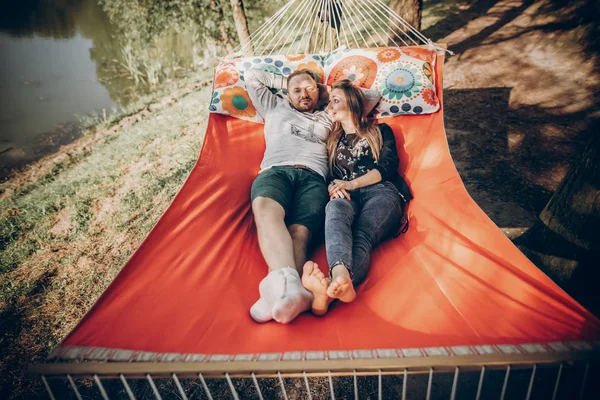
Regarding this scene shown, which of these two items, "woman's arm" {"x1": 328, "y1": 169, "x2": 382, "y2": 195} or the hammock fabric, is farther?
"woman's arm" {"x1": 328, "y1": 169, "x2": 382, "y2": 195}

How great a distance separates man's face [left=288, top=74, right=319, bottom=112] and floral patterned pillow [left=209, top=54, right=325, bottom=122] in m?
0.15

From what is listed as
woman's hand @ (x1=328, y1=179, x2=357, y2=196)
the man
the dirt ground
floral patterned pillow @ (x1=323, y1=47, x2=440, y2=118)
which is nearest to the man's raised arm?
the man

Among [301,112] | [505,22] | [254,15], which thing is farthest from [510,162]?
[254,15]

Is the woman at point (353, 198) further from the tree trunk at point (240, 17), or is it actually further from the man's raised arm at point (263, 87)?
the tree trunk at point (240, 17)

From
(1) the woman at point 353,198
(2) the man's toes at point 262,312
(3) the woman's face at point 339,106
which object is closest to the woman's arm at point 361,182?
(1) the woman at point 353,198

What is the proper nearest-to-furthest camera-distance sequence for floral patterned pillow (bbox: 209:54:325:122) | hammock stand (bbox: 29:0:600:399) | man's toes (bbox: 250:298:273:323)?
1. hammock stand (bbox: 29:0:600:399)
2. man's toes (bbox: 250:298:273:323)
3. floral patterned pillow (bbox: 209:54:325:122)

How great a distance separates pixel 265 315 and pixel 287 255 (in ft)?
0.81

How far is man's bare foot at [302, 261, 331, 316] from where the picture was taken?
1017 millimetres

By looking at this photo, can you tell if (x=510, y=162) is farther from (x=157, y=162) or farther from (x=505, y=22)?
(x=505, y=22)

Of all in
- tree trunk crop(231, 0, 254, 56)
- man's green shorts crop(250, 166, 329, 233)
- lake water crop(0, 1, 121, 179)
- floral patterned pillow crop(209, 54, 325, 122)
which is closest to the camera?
man's green shorts crop(250, 166, 329, 233)

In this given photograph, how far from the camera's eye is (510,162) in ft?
7.44

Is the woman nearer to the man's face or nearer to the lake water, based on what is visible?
the man's face

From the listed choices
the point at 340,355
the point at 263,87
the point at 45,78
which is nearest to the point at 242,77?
the point at 263,87

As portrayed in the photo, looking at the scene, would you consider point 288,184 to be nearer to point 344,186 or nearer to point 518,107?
point 344,186
